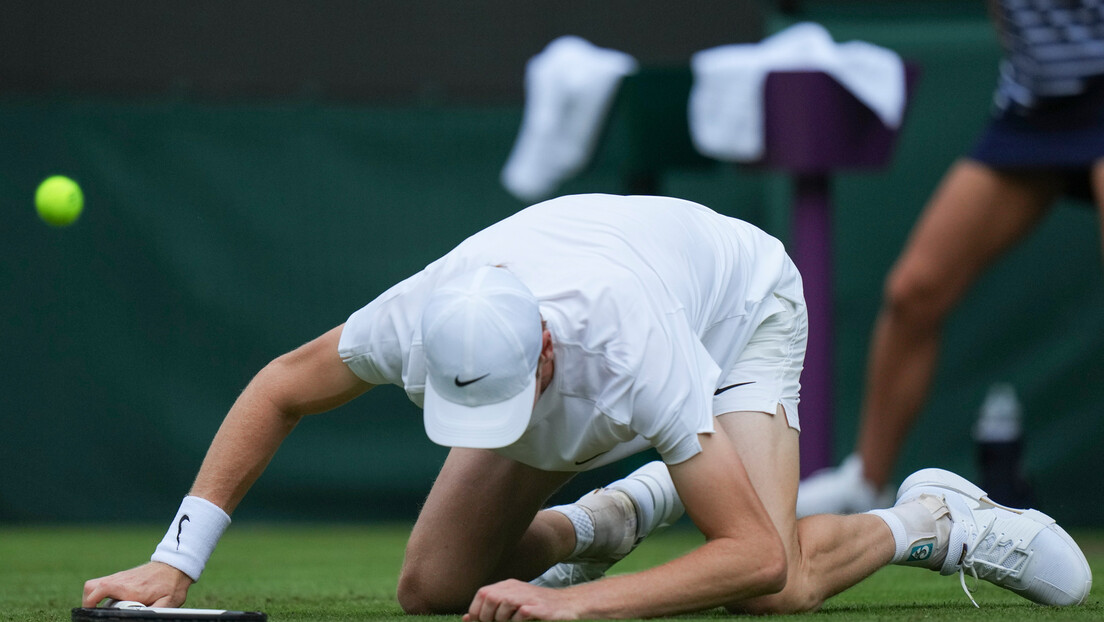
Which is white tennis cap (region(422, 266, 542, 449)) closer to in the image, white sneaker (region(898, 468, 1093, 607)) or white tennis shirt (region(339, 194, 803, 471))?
white tennis shirt (region(339, 194, 803, 471))

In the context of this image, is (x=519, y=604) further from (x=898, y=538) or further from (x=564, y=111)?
(x=564, y=111)

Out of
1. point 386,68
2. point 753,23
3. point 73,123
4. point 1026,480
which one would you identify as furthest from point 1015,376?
point 73,123

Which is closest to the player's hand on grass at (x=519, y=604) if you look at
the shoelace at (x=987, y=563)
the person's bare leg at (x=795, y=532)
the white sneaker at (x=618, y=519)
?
the person's bare leg at (x=795, y=532)

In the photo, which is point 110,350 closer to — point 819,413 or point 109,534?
point 109,534

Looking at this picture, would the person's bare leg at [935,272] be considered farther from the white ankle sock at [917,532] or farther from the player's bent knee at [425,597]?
the player's bent knee at [425,597]

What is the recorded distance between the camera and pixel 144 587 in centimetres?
251

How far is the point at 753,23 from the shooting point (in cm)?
615

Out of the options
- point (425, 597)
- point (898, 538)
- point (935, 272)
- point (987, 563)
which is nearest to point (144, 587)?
point (425, 597)

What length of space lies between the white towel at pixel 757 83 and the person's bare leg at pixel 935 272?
0.65 metres

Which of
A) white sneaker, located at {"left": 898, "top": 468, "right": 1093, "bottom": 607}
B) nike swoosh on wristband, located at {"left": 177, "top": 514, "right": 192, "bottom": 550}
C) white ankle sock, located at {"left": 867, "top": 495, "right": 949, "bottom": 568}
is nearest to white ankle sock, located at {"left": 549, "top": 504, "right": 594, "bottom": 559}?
white ankle sock, located at {"left": 867, "top": 495, "right": 949, "bottom": 568}

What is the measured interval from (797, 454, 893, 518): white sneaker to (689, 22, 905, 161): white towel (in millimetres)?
1064

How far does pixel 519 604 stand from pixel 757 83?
2747 mm

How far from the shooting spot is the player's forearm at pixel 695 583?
2.34m

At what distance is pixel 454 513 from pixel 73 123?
3.47 meters
